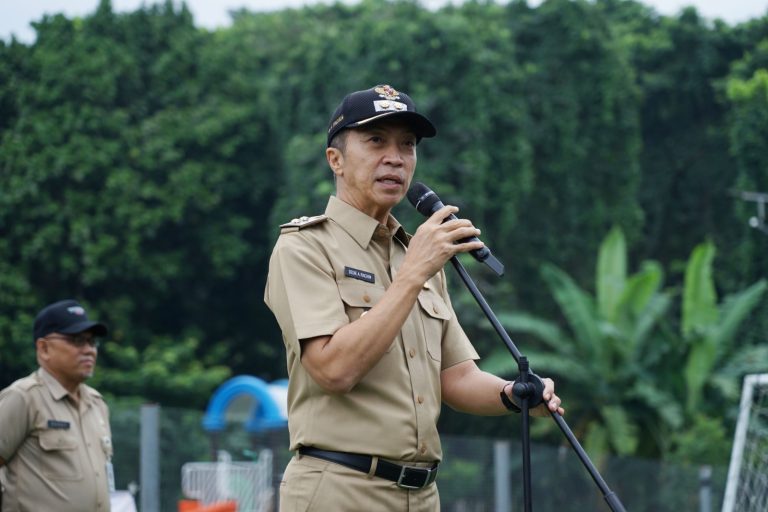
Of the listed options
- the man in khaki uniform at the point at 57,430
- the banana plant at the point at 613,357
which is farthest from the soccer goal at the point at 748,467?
the banana plant at the point at 613,357

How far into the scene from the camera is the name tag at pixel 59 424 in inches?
227

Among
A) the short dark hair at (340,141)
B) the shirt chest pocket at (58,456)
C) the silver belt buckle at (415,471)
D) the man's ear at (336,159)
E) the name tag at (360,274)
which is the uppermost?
the short dark hair at (340,141)

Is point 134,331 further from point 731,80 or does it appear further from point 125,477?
point 125,477

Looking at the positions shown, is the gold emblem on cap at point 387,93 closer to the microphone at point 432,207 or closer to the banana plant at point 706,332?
the microphone at point 432,207

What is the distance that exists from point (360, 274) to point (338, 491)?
0.59m

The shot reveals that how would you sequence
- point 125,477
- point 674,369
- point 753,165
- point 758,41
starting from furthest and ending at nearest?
point 758,41, point 753,165, point 674,369, point 125,477

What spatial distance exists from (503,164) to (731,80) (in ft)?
17.0

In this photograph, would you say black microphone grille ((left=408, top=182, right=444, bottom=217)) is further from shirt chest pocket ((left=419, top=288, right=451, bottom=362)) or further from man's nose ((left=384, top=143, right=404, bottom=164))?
shirt chest pocket ((left=419, top=288, right=451, bottom=362))

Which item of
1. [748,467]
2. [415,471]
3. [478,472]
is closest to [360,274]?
[415,471]

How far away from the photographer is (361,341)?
3088mm

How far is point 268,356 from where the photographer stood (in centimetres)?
2936

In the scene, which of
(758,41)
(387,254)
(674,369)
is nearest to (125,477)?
(387,254)

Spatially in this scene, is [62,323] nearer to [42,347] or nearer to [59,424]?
[42,347]

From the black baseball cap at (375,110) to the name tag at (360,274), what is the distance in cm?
40
